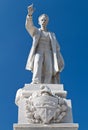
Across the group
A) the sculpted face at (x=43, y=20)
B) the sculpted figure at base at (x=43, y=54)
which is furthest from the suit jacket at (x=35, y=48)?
the sculpted face at (x=43, y=20)

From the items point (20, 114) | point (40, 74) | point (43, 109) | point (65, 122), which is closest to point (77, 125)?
point (65, 122)

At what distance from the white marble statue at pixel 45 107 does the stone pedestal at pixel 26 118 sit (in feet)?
0.49

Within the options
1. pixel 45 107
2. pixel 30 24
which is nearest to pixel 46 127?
pixel 45 107

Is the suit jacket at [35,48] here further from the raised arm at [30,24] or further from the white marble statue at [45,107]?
the white marble statue at [45,107]

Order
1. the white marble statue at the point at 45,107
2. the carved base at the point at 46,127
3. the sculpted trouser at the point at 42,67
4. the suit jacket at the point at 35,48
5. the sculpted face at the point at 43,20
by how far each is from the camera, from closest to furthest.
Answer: the carved base at the point at 46,127, the white marble statue at the point at 45,107, the sculpted trouser at the point at 42,67, the suit jacket at the point at 35,48, the sculpted face at the point at 43,20

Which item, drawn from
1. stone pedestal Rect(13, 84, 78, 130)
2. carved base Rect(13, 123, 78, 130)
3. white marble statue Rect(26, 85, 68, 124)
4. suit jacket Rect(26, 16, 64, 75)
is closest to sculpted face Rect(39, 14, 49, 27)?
suit jacket Rect(26, 16, 64, 75)

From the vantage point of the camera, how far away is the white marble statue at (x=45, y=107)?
36.9 ft

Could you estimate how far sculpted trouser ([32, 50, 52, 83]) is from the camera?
13.1 meters

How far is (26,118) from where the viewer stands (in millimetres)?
11406

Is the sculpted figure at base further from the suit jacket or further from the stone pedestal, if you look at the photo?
the stone pedestal

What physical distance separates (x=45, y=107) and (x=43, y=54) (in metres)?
2.98

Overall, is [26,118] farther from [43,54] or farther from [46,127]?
[43,54]

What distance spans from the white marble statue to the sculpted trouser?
1200mm

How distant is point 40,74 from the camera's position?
13125 millimetres
